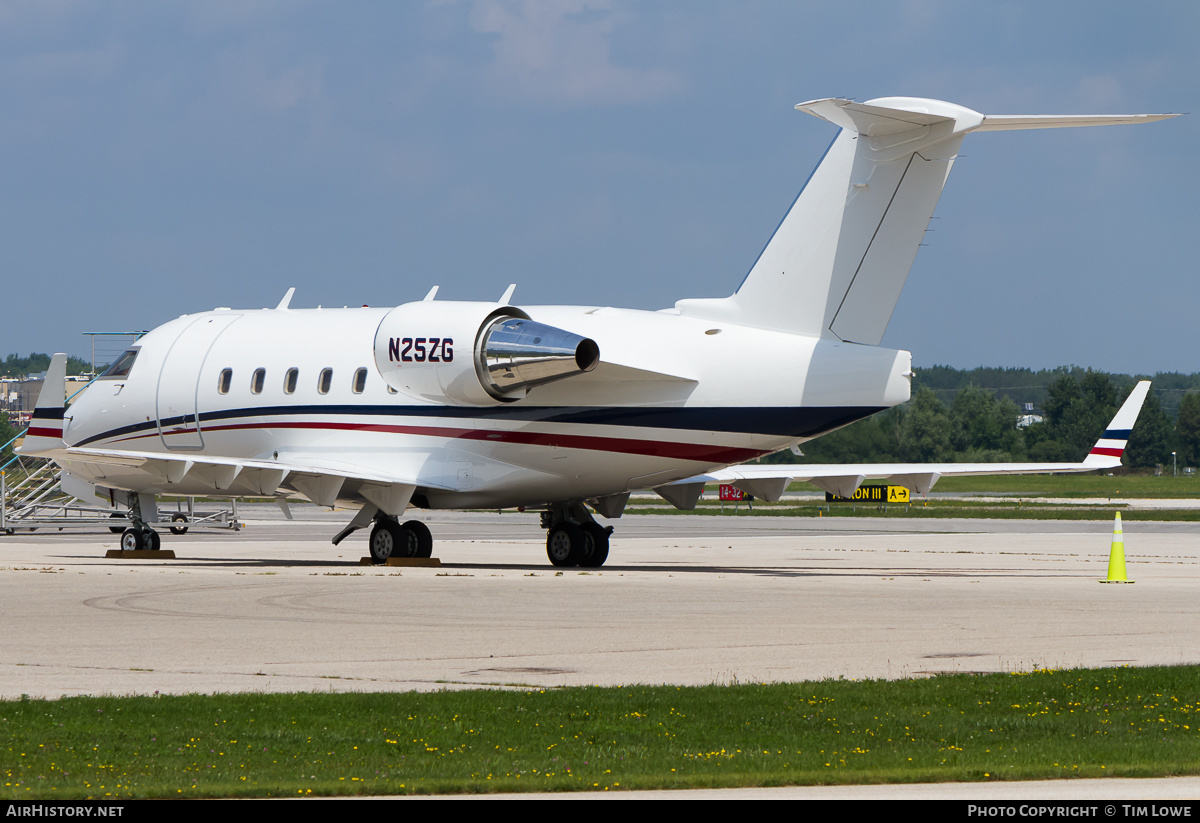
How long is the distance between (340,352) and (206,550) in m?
9.23

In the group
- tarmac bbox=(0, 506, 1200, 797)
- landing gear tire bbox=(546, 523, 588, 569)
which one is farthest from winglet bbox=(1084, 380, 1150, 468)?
landing gear tire bbox=(546, 523, 588, 569)

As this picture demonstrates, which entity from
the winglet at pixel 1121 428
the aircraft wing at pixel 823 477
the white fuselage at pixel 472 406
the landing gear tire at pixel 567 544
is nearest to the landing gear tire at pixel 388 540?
the white fuselage at pixel 472 406

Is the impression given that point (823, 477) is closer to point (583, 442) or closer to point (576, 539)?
point (576, 539)

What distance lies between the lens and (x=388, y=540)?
27.9m

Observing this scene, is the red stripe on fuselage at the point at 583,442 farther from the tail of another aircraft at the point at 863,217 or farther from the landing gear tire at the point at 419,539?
the tail of another aircraft at the point at 863,217

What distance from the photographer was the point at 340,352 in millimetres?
28219

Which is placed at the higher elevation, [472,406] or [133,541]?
[472,406]

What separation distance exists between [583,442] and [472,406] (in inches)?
88.6

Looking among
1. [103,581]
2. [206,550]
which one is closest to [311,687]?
[103,581]

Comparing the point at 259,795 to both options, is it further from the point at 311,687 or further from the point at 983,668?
the point at 983,668

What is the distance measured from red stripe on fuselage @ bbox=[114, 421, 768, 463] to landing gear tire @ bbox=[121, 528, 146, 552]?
5972 millimetres

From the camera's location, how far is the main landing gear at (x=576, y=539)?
2792 centimetres

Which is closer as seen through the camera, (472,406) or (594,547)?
(472,406)

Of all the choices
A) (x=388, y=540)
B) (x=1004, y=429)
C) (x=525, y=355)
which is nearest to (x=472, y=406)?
(x=525, y=355)
